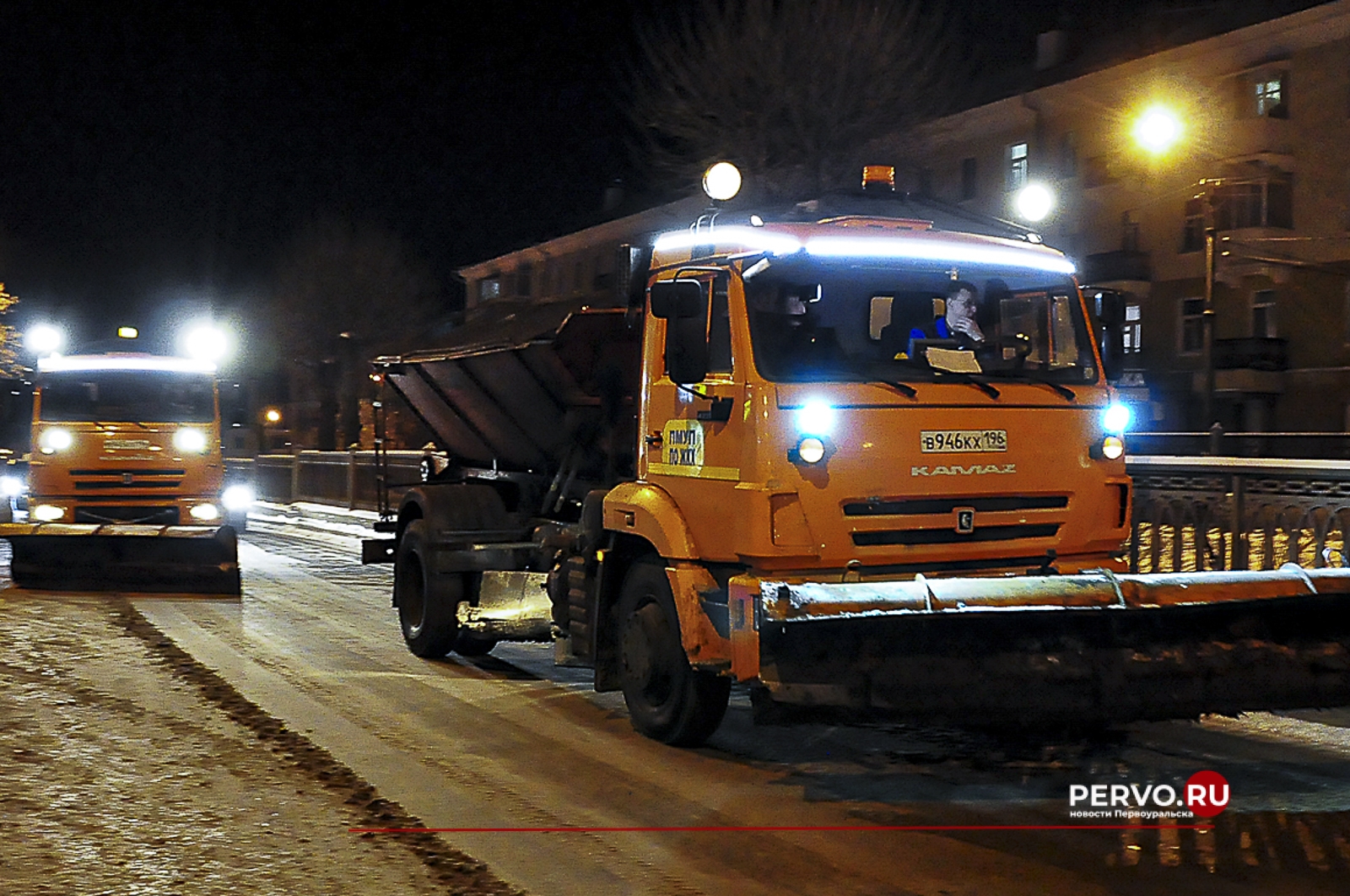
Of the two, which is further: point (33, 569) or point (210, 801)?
point (33, 569)

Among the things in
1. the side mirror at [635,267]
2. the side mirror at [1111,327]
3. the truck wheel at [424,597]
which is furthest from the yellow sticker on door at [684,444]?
the truck wheel at [424,597]

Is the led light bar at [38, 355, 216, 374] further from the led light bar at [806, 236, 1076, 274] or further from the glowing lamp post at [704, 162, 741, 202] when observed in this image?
the led light bar at [806, 236, 1076, 274]

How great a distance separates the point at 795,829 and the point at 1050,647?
4.46 feet

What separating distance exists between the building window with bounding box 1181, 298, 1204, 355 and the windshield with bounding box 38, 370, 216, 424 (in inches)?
1244

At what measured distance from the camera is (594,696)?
31.4 ft

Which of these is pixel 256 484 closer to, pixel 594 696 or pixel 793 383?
pixel 594 696

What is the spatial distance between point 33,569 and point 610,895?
13.2 m

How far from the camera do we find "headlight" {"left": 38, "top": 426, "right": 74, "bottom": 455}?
16.1 meters

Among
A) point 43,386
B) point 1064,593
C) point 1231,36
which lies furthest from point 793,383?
point 1231,36

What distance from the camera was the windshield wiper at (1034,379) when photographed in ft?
25.4

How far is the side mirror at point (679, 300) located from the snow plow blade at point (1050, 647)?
1.46m

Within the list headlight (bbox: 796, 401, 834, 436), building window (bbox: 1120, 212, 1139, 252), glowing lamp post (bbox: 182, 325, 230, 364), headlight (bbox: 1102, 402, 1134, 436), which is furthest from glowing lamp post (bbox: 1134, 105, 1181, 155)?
building window (bbox: 1120, 212, 1139, 252)

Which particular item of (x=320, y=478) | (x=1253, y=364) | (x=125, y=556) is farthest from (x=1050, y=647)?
(x=1253, y=364)

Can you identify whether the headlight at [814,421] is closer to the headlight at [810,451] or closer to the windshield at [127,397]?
the headlight at [810,451]
